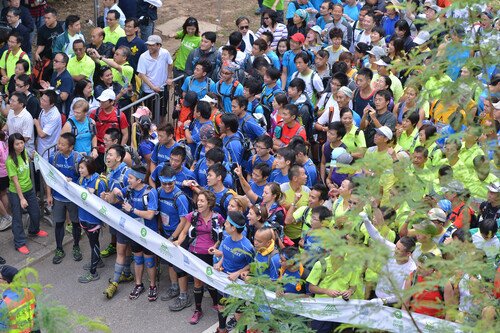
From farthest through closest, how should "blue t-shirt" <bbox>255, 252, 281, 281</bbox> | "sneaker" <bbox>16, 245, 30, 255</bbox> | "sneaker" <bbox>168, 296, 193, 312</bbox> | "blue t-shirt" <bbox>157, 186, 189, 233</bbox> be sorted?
"sneaker" <bbox>16, 245, 30, 255</bbox>, "sneaker" <bbox>168, 296, 193, 312</bbox>, "blue t-shirt" <bbox>157, 186, 189, 233</bbox>, "blue t-shirt" <bbox>255, 252, 281, 281</bbox>

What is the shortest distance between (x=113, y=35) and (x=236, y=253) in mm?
5939

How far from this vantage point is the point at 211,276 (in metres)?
9.89

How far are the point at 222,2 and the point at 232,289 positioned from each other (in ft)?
40.3

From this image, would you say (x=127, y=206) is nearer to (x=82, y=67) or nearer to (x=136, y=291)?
(x=136, y=291)

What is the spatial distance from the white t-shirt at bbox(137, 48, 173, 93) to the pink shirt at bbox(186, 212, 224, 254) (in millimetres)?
4052

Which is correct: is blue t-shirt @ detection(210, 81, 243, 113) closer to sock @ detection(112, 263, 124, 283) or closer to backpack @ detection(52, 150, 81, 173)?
backpack @ detection(52, 150, 81, 173)

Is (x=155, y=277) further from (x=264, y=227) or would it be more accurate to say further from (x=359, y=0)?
(x=359, y=0)

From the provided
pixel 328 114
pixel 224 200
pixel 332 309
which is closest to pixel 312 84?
pixel 328 114

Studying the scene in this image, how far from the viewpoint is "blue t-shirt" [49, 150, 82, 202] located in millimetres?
11047

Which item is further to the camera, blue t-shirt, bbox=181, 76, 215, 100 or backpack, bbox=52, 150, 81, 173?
blue t-shirt, bbox=181, 76, 215, 100

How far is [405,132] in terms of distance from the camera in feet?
36.9

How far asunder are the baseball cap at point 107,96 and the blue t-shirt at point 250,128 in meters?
1.73

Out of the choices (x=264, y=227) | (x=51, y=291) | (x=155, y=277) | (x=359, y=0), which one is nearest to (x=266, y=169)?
(x=264, y=227)

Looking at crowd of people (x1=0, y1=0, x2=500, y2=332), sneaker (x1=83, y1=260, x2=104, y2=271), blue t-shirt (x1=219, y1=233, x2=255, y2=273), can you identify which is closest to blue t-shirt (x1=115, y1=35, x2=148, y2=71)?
crowd of people (x1=0, y1=0, x2=500, y2=332)
